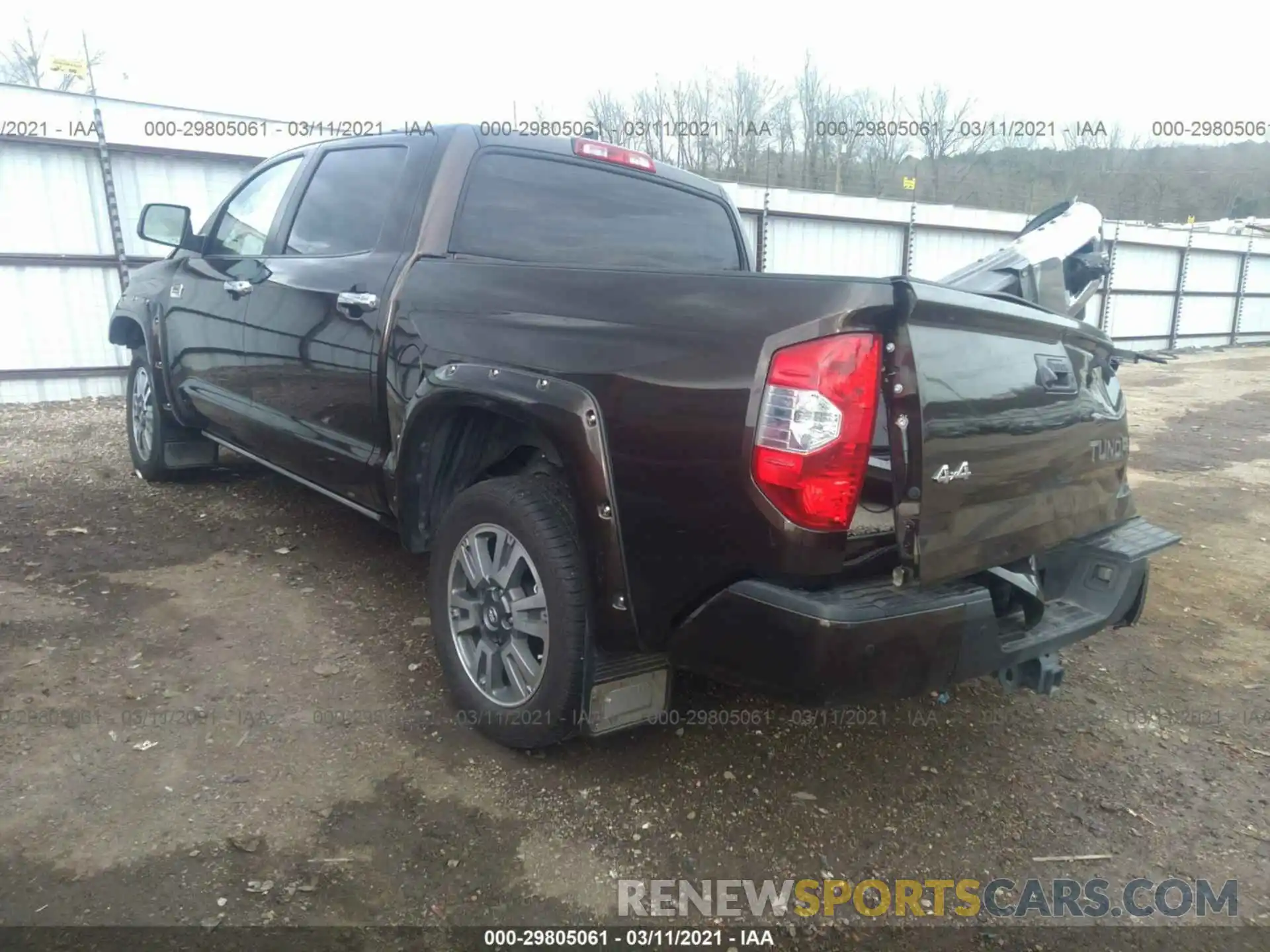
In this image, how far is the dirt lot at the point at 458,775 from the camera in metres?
2.12

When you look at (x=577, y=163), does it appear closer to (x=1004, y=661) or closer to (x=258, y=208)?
(x=258, y=208)

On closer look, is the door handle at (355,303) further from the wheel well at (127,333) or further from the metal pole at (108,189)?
the metal pole at (108,189)

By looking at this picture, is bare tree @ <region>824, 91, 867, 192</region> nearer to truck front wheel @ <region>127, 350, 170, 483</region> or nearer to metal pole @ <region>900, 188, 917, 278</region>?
metal pole @ <region>900, 188, 917, 278</region>

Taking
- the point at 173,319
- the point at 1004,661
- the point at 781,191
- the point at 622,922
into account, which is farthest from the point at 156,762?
the point at 781,191

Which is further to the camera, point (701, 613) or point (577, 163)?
point (577, 163)

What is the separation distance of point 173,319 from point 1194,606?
547cm

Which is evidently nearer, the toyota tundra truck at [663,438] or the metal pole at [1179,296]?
the toyota tundra truck at [663,438]

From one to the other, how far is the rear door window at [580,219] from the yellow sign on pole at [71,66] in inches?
325

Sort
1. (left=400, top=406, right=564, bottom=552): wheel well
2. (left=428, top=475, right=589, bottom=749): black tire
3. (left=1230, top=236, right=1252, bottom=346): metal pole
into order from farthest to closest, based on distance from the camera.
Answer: (left=1230, top=236, right=1252, bottom=346): metal pole < (left=400, top=406, right=564, bottom=552): wheel well < (left=428, top=475, right=589, bottom=749): black tire

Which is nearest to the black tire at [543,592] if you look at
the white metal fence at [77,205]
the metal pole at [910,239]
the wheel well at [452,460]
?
the wheel well at [452,460]

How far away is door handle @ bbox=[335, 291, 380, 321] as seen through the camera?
2990 millimetres

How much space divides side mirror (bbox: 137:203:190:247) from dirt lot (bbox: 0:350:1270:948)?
5.83ft

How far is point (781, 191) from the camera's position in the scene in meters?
13.1

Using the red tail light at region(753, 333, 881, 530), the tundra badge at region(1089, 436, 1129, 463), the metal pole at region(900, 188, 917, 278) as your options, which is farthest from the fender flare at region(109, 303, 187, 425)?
the metal pole at region(900, 188, 917, 278)
